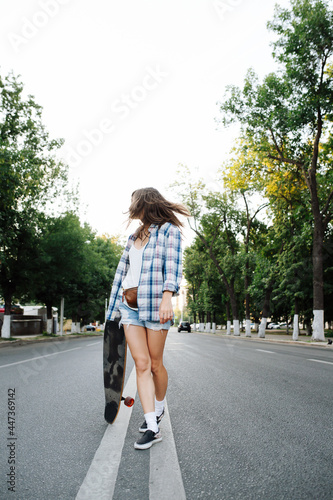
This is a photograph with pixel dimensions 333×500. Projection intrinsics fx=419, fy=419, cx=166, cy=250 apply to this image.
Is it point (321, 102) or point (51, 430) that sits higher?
point (321, 102)

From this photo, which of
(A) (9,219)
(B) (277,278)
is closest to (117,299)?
(A) (9,219)

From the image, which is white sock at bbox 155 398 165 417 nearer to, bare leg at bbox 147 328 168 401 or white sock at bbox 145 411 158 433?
bare leg at bbox 147 328 168 401

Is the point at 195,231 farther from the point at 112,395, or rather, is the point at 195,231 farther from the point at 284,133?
the point at 112,395

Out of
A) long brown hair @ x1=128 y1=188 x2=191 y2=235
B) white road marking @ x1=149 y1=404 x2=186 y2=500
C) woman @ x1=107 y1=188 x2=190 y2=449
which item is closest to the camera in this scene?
white road marking @ x1=149 y1=404 x2=186 y2=500

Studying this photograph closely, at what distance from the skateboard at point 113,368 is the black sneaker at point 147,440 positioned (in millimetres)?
529

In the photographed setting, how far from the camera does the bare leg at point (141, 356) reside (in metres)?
3.21

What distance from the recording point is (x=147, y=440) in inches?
117

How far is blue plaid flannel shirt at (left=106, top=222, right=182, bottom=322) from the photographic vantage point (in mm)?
3201

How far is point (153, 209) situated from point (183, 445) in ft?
6.01

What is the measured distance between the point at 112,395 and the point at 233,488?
5.05ft

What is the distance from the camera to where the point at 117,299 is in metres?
3.57

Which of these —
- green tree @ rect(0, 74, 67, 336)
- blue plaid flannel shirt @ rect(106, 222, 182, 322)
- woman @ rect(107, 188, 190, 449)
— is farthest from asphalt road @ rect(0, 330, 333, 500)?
green tree @ rect(0, 74, 67, 336)

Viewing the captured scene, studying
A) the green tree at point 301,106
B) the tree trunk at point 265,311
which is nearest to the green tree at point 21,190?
the green tree at point 301,106

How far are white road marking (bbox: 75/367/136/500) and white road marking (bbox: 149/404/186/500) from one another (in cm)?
22
